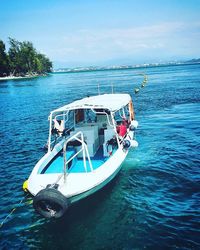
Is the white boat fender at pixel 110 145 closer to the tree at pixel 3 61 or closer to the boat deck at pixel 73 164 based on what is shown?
the boat deck at pixel 73 164

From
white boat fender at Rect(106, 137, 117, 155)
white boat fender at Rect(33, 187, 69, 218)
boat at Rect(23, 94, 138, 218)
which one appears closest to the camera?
white boat fender at Rect(33, 187, 69, 218)

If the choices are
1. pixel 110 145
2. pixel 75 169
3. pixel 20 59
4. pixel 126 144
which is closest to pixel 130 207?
pixel 75 169

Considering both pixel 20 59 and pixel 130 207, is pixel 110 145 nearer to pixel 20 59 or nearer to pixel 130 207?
pixel 130 207

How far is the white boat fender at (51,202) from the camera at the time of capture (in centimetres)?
976

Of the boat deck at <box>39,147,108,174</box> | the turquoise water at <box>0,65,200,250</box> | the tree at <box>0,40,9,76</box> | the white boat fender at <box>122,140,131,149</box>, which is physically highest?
the tree at <box>0,40,9,76</box>

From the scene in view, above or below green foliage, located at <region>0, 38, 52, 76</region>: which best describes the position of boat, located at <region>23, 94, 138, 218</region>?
below

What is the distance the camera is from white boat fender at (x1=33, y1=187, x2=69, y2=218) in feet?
32.0

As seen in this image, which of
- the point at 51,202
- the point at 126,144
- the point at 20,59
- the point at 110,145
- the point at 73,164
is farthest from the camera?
the point at 20,59

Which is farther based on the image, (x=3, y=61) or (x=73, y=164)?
(x=3, y=61)

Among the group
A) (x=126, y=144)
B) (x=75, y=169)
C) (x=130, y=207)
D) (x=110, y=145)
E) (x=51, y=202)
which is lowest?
(x=130, y=207)

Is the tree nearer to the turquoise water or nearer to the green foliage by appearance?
the green foliage

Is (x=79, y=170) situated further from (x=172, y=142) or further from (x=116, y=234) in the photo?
(x=172, y=142)

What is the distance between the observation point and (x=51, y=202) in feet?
32.2

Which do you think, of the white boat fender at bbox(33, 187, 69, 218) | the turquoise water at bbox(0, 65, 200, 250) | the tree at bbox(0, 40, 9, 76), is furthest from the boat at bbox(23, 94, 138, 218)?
the tree at bbox(0, 40, 9, 76)
